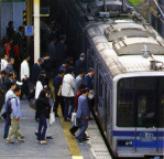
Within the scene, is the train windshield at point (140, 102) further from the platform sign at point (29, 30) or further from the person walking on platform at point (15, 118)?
the platform sign at point (29, 30)

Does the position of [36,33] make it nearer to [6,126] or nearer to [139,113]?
[6,126]

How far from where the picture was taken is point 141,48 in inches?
826

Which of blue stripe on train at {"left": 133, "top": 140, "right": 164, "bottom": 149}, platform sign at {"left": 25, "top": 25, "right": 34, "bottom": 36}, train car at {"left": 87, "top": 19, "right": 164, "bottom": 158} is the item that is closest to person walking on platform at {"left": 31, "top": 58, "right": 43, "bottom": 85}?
platform sign at {"left": 25, "top": 25, "right": 34, "bottom": 36}

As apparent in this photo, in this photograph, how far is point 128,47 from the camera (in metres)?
21.0

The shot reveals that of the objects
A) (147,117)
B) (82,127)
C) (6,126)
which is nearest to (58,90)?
(82,127)

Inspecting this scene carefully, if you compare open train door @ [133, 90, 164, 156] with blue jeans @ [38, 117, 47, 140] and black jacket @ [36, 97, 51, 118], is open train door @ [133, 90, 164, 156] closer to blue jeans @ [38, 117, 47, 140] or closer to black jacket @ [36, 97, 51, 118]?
black jacket @ [36, 97, 51, 118]

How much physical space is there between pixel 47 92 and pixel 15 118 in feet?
3.33

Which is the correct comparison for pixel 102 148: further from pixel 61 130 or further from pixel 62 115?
pixel 62 115

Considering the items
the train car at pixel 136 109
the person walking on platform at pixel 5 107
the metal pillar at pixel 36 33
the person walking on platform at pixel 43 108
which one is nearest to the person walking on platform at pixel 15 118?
the person walking on platform at pixel 5 107

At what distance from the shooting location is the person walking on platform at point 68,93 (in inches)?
910

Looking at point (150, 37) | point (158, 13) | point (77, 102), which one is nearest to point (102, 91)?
point (77, 102)

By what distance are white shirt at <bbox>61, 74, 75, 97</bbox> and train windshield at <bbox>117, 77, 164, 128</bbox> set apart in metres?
4.15

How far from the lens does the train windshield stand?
19125 millimetres

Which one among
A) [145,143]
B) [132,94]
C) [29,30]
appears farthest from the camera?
[29,30]
